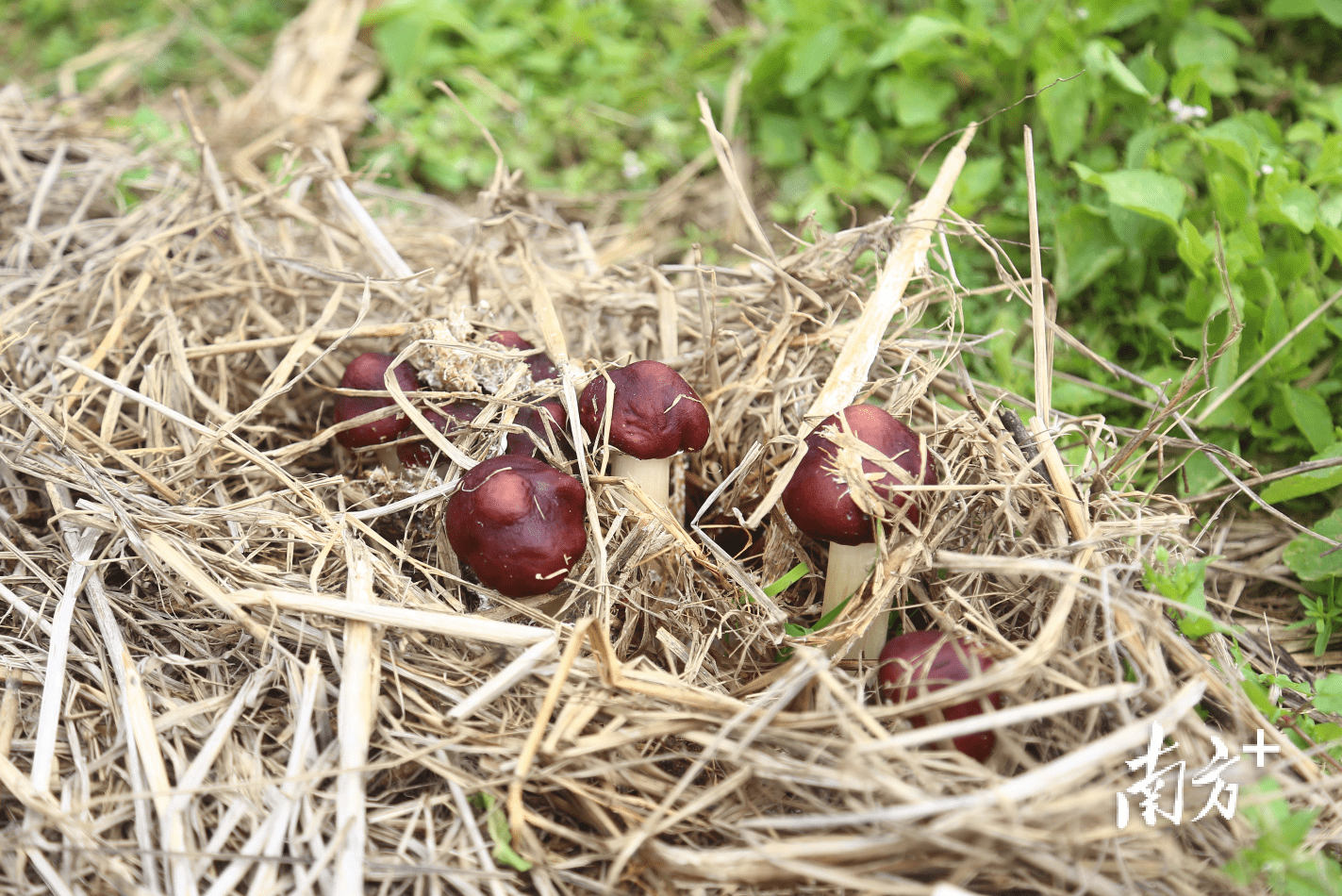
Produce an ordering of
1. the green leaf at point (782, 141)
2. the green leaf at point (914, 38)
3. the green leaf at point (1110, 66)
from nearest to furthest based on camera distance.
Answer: the green leaf at point (1110, 66)
the green leaf at point (914, 38)
the green leaf at point (782, 141)

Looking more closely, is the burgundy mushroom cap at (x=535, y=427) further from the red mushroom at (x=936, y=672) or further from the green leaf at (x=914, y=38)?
the green leaf at (x=914, y=38)

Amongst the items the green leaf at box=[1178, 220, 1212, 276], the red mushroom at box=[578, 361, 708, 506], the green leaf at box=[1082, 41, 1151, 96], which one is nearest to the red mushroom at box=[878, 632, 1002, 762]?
the red mushroom at box=[578, 361, 708, 506]

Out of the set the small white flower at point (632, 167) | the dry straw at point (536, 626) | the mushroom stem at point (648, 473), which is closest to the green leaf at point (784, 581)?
the dry straw at point (536, 626)

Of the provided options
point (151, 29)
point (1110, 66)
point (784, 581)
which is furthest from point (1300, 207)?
point (151, 29)

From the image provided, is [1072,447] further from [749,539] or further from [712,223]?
[712,223]

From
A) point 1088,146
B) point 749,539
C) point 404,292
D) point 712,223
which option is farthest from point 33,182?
point 1088,146

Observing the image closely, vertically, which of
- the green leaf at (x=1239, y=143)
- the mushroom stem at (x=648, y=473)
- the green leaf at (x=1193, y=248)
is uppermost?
the green leaf at (x=1239, y=143)
